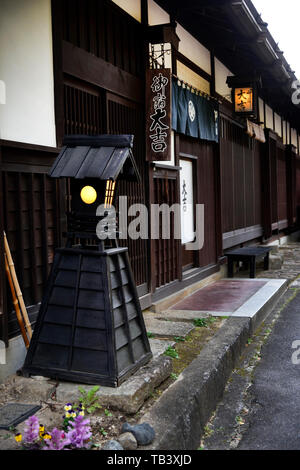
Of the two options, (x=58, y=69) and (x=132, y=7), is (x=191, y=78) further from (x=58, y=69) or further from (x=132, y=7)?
(x=58, y=69)

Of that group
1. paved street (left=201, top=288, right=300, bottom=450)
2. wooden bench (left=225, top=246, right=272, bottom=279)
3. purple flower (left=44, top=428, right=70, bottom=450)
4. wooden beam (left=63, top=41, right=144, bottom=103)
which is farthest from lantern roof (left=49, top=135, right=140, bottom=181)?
wooden bench (left=225, top=246, right=272, bottom=279)

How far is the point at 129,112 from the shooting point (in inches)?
342

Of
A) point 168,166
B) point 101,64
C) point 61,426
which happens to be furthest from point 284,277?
point 61,426

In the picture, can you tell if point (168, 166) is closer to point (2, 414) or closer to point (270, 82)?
point (2, 414)

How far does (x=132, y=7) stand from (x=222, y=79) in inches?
263

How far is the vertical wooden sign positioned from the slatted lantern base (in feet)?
12.9

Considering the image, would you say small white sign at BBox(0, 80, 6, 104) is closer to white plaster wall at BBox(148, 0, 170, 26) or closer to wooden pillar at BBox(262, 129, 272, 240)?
white plaster wall at BBox(148, 0, 170, 26)

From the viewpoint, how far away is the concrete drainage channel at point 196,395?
14.7ft

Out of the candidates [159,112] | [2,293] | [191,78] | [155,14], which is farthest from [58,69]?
[191,78]

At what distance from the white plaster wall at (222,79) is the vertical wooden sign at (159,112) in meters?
5.98

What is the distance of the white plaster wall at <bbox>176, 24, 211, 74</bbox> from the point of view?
37.6ft

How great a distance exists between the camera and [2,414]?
454cm

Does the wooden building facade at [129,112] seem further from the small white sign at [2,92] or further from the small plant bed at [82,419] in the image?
the small plant bed at [82,419]

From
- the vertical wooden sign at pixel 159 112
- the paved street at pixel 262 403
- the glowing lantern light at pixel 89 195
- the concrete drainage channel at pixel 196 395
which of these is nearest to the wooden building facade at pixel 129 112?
the vertical wooden sign at pixel 159 112
